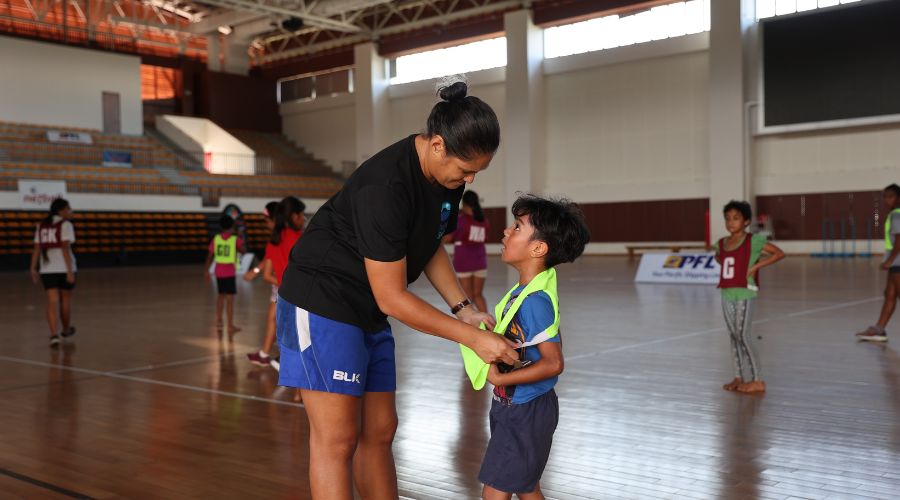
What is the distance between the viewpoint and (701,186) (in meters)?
29.9

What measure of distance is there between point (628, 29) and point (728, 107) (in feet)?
17.1

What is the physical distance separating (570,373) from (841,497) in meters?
3.48

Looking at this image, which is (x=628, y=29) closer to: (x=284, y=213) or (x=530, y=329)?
(x=284, y=213)

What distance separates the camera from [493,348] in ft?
8.16

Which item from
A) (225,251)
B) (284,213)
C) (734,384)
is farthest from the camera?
(225,251)

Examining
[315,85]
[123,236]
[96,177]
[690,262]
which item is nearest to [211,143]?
[315,85]

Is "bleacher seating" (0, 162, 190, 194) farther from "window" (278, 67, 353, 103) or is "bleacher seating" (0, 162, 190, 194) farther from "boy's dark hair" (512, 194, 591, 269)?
"boy's dark hair" (512, 194, 591, 269)

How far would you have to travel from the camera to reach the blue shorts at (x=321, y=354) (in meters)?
2.63

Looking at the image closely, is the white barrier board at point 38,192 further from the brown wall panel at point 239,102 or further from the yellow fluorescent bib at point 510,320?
the yellow fluorescent bib at point 510,320

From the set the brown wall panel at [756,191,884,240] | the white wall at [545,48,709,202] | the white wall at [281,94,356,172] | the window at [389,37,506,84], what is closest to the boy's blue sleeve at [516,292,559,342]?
the brown wall panel at [756,191,884,240]

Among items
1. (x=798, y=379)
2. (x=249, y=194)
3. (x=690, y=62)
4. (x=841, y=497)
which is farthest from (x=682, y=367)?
(x=249, y=194)

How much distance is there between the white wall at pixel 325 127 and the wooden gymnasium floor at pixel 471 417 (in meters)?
30.4

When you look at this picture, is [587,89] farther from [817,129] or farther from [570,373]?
[570,373]

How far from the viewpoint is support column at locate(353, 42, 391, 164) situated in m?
38.3
